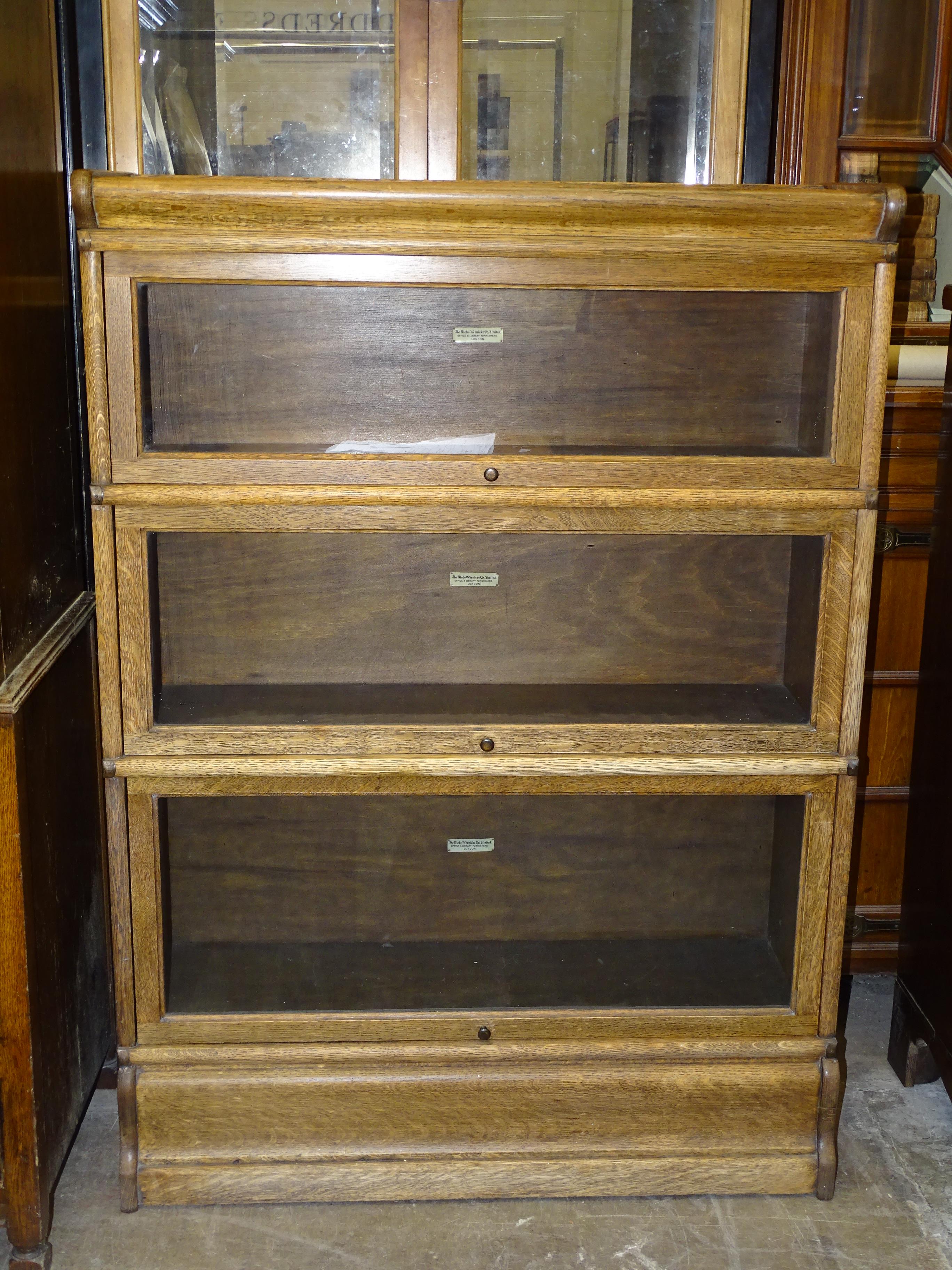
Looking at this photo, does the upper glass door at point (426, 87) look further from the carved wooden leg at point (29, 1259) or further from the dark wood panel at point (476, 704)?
the carved wooden leg at point (29, 1259)

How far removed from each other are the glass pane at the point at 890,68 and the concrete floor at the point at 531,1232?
1750mm

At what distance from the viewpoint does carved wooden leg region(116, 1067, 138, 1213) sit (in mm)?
1858

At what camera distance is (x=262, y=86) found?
6.59 ft

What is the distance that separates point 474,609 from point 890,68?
117 cm

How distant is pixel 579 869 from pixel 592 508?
2.34ft

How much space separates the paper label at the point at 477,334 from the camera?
1.81m

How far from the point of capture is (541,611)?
202 cm

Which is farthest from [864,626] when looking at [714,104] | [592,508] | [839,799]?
[714,104]

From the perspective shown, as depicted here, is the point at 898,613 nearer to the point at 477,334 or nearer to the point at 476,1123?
the point at 477,334

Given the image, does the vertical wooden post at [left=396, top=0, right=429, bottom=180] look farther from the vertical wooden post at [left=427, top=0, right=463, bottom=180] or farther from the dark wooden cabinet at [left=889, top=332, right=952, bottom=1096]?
the dark wooden cabinet at [left=889, top=332, right=952, bottom=1096]

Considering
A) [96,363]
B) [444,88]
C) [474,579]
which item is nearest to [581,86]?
[444,88]

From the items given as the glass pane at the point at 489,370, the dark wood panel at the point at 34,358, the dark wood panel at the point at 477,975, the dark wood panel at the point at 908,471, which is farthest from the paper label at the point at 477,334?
the dark wood panel at the point at 477,975

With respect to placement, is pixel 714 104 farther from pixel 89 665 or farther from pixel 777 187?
pixel 89 665

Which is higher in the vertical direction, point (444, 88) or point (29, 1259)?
point (444, 88)
